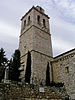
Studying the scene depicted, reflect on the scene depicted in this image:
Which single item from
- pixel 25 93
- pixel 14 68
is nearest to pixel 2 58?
pixel 14 68

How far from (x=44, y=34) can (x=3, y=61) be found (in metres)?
9.06

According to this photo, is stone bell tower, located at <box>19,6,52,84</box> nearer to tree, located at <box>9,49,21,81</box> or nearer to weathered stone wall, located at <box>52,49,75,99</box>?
weathered stone wall, located at <box>52,49,75,99</box>

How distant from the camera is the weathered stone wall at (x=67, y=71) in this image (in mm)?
15016

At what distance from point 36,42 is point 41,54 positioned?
2013 mm

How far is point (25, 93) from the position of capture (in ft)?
31.5

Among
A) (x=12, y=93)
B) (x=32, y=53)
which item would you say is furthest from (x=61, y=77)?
(x=12, y=93)

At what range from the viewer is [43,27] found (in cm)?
2178

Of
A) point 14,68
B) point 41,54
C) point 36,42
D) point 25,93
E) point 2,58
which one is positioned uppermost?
point 36,42

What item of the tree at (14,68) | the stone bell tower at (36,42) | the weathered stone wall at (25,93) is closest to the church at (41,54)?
the stone bell tower at (36,42)

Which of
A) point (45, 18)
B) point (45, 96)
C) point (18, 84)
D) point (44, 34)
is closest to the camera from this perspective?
point (18, 84)

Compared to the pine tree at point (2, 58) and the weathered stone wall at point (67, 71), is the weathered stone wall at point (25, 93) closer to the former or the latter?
the weathered stone wall at point (67, 71)

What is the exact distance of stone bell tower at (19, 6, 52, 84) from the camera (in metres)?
17.0

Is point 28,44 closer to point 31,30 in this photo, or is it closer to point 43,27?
point 31,30

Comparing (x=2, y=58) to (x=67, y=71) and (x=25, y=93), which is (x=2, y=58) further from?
(x=67, y=71)
